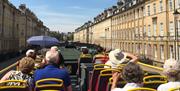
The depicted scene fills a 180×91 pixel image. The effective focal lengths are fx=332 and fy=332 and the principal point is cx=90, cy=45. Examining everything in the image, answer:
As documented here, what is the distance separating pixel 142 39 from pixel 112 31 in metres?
38.7

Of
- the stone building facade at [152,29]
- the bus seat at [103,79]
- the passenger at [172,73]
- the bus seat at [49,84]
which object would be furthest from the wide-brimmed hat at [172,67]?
the stone building facade at [152,29]

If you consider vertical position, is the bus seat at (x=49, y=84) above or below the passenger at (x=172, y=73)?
below

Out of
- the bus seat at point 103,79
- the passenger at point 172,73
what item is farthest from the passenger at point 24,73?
the passenger at point 172,73

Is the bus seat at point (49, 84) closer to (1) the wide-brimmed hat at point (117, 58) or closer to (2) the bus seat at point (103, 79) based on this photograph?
(2) the bus seat at point (103, 79)

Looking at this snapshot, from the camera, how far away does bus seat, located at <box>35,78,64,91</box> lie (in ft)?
19.8

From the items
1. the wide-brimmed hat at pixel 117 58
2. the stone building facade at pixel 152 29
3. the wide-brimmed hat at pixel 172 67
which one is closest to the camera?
the wide-brimmed hat at pixel 172 67

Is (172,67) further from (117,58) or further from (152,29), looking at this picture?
(152,29)

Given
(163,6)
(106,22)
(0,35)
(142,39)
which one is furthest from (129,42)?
(106,22)

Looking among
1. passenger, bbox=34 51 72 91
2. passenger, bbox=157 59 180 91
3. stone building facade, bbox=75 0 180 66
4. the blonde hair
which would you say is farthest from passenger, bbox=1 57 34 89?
stone building facade, bbox=75 0 180 66

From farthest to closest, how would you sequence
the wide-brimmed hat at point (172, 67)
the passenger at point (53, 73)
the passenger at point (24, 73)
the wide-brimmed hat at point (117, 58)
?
the wide-brimmed hat at point (117, 58)
the passenger at point (24, 73)
the passenger at point (53, 73)
the wide-brimmed hat at point (172, 67)

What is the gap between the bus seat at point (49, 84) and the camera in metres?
6.04

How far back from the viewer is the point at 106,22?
113m

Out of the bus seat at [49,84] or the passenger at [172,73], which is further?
the bus seat at [49,84]

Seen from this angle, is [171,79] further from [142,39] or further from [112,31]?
[112,31]
